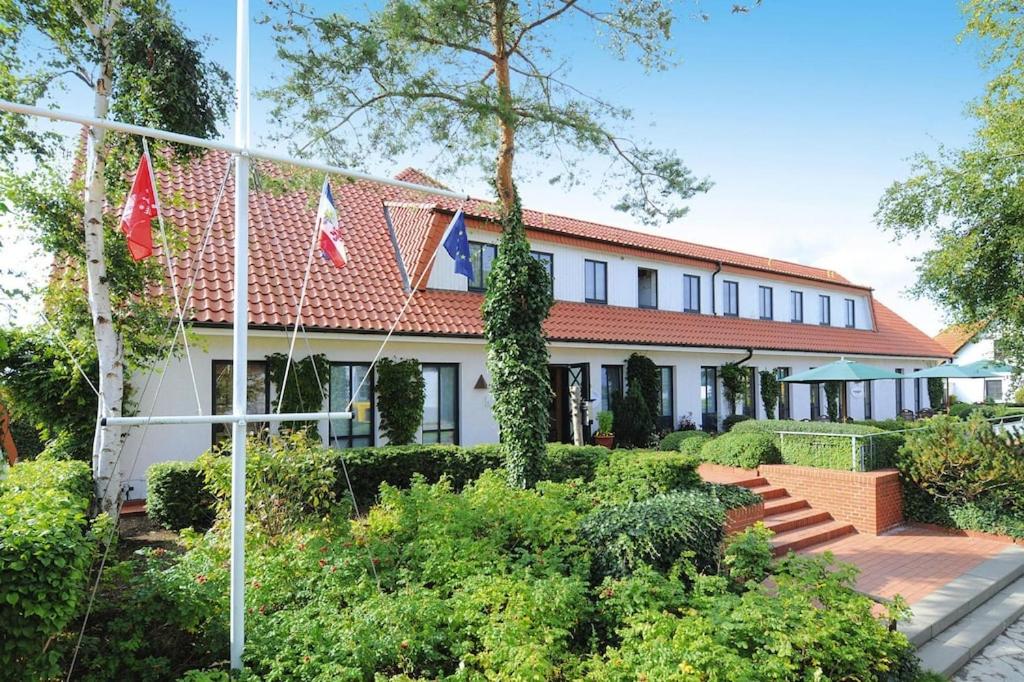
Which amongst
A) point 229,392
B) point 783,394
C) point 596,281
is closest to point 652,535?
point 229,392

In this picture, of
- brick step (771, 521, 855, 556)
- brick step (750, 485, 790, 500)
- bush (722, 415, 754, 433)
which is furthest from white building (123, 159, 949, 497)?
brick step (771, 521, 855, 556)

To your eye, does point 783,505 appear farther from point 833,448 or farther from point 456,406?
point 456,406

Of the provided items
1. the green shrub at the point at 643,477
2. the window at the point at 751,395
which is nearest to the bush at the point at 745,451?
the green shrub at the point at 643,477

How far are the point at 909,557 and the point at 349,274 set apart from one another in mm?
11812

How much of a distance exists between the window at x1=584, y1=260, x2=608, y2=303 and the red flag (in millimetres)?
12991

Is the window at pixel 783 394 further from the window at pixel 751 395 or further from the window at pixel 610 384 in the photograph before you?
the window at pixel 610 384

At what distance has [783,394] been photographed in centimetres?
2203

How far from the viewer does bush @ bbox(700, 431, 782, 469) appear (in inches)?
507

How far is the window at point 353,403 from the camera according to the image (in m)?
12.2

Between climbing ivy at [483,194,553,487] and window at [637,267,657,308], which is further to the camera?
window at [637,267,657,308]

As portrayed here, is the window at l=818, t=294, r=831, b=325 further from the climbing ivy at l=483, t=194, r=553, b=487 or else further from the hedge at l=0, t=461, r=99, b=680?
the hedge at l=0, t=461, r=99, b=680

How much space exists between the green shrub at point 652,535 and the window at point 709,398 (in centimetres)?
1236

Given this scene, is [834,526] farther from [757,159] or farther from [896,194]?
[896,194]

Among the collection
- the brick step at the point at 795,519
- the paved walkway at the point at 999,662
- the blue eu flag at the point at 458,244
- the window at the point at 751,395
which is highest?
the blue eu flag at the point at 458,244
